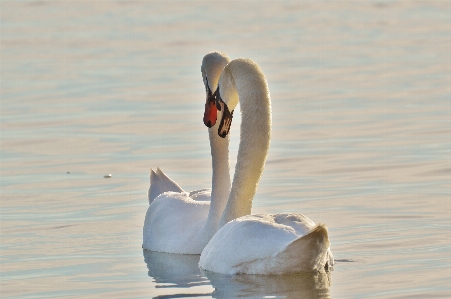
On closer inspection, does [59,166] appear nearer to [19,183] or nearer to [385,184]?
[19,183]

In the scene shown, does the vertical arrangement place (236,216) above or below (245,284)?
above

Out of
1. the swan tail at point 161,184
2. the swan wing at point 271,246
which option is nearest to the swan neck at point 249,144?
the swan wing at point 271,246

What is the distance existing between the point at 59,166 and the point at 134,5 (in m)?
15.4

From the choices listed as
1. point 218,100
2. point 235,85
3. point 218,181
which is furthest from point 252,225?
point 218,181

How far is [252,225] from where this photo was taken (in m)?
8.58

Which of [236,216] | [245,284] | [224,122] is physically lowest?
[245,284]

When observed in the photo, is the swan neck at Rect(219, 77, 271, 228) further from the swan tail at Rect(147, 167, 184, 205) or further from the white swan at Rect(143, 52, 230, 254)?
the swan tail at Rect(147, 167, 184, 205)

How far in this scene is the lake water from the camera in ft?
29.5

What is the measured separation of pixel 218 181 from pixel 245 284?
2163 mm

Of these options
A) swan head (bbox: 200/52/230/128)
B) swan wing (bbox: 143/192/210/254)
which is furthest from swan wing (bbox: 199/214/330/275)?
swan head (bbox: 200/52/230/128)

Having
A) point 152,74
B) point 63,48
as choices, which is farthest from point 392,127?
point 63,48

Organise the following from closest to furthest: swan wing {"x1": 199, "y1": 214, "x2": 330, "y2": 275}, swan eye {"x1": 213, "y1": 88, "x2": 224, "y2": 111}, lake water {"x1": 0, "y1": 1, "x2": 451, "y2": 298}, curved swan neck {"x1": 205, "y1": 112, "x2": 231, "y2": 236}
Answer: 1. swan wing {"x1": 199, "y1": 214, "x2": 330, "y2": 275}
2. lake water {"x1": 0, "y1": 1, "x2": 451, "y2": 298}
3. swan eye {"x1": 213, "y1": 88, "x2": 224, "y2": 111}
4. curved swan neck {"x1": 205, "y1": 112, "x2": 231, "y2": 236}

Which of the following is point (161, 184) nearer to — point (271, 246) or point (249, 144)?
point (249, 144)

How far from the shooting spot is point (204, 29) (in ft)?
78.6
